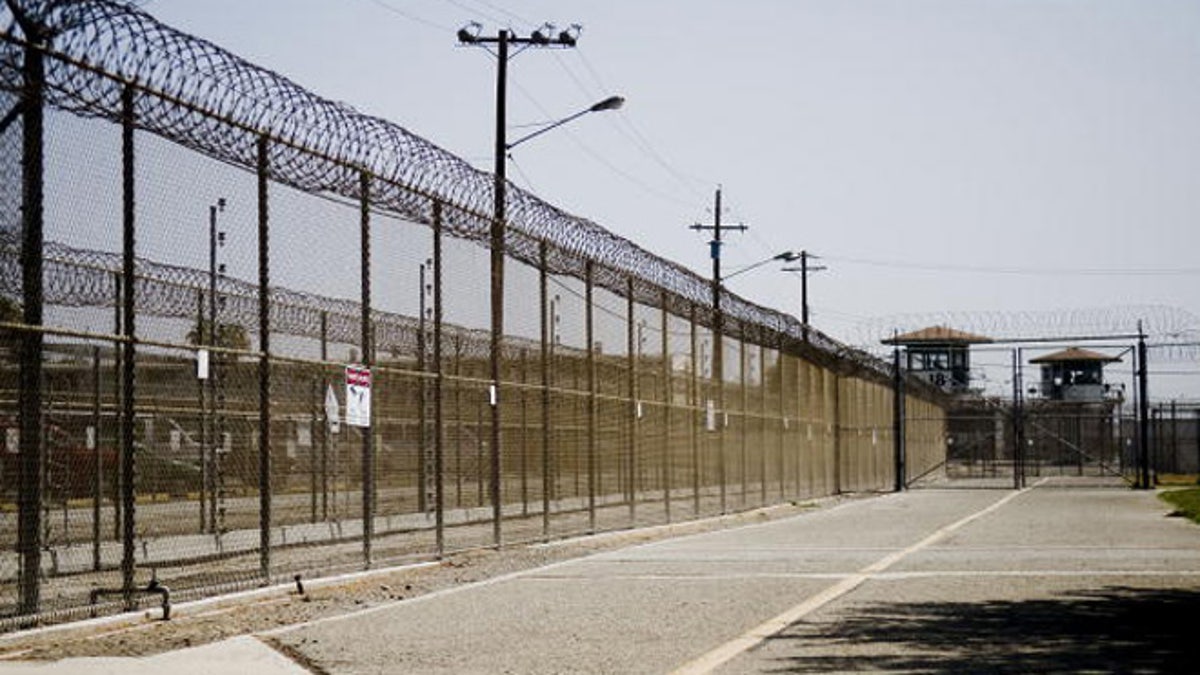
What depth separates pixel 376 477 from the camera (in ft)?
57.6

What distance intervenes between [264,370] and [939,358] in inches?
3638

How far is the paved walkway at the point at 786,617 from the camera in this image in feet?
34.0

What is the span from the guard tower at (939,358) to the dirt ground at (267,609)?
128ft

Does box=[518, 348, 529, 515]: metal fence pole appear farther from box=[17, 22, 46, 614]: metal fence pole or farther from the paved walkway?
box=[17, 22, 46, 614]: metal fence pole

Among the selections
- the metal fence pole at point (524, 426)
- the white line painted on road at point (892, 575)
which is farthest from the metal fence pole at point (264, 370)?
the metal fence pole at point (524, 426)

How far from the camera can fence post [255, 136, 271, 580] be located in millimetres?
14523

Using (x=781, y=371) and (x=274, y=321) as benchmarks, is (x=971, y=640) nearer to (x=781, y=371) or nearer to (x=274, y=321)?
(x=274, y=321)

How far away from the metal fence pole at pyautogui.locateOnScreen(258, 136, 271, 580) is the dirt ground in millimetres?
446

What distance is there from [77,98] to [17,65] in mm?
671

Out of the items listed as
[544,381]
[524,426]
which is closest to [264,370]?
[524,426]

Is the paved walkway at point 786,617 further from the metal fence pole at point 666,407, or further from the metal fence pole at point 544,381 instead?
the metal fence pole at point 666,407

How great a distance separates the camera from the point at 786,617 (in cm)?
1284

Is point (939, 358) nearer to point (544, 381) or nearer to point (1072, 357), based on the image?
point (1072, 357)

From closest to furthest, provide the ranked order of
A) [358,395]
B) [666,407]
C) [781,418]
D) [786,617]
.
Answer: [786,617] < [358,395] < [666,407] < [781,418]
